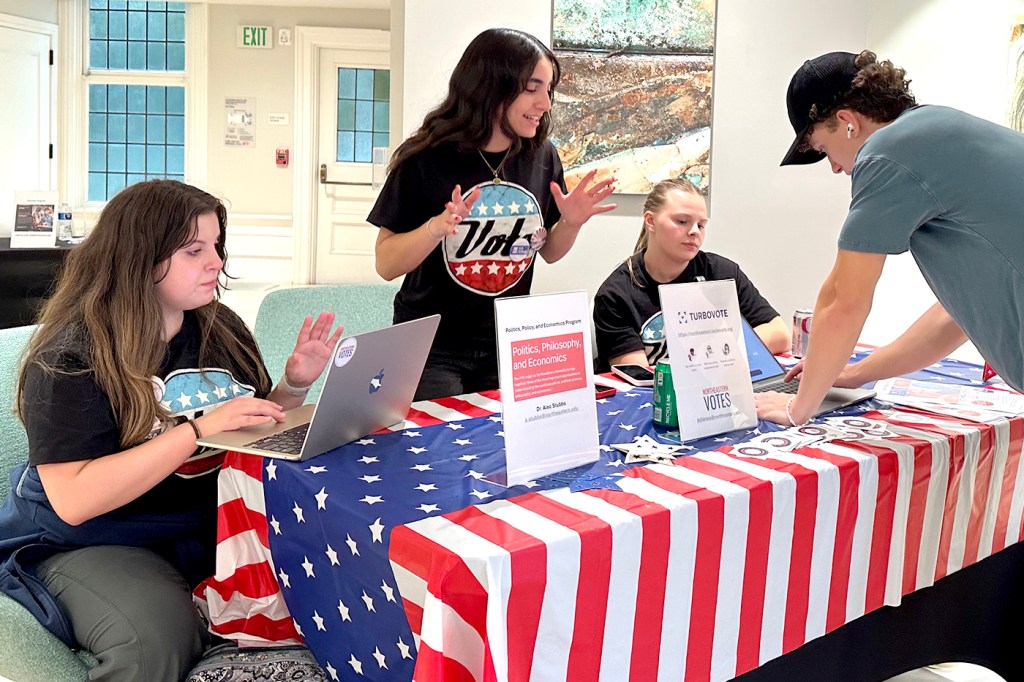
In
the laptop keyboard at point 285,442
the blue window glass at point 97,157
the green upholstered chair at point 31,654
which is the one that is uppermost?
the blue window glass at point 97,157

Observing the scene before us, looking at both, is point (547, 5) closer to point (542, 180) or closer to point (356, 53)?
point (542, 180)

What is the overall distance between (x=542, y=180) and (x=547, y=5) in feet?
5.16

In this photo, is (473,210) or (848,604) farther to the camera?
(473,210)

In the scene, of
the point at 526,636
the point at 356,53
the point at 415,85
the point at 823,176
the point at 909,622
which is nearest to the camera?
the point at 526,636

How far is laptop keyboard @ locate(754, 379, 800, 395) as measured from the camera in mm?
2023

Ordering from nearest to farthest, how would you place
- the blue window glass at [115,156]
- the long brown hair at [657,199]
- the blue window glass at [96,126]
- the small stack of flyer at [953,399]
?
the small stack of flyer at [953,399]
the long brown hair at [657,199]
the blue window glass at [96,126]
the blue window glass at [115,156]

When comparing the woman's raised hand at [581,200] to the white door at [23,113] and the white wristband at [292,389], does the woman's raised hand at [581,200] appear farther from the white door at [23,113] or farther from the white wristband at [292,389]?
the white door at [23,113]

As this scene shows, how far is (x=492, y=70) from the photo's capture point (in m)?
2.25

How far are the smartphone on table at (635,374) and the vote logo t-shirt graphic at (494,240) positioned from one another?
13.1 inches

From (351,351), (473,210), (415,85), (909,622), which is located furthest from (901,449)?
(415,85)

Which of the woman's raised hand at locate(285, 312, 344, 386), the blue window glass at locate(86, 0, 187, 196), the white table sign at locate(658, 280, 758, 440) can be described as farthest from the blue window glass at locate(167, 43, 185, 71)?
the white table sign at locate(658, 280, 758, 440)

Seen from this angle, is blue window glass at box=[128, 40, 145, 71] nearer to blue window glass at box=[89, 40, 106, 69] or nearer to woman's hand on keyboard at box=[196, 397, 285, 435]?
blue window glass at box=[89, 40, 106, 69]

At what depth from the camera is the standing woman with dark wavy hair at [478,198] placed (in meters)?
2.26

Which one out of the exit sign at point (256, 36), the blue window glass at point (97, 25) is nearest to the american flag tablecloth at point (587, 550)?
the exit sign at point (256, 36)
